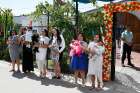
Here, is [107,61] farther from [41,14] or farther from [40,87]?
[41,14]

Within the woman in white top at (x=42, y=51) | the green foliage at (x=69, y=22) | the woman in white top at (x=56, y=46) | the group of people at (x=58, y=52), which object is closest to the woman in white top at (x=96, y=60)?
the group of people at (x=58, y=52)

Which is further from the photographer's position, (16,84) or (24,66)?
(24,66)

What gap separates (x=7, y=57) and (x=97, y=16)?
462 centimetres

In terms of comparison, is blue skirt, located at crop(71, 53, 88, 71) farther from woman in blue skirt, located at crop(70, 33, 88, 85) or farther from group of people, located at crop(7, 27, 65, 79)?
group of people, located at crop(7, 27, 65, 79)

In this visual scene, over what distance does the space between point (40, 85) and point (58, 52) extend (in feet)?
4.91

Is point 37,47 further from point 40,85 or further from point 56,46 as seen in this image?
point 40,85

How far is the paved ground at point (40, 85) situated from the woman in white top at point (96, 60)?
42cm

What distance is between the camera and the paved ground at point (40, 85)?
13.4 metres

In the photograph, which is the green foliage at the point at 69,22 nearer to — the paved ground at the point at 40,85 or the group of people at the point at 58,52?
the group of people at the point at 58,52

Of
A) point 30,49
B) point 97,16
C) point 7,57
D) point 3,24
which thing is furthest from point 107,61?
point 3,24

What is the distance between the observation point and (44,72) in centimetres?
1577

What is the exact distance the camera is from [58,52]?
1530cm

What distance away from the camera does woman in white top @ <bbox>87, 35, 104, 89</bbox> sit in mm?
13539

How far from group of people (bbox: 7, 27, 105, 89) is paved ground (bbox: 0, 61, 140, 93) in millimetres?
365
